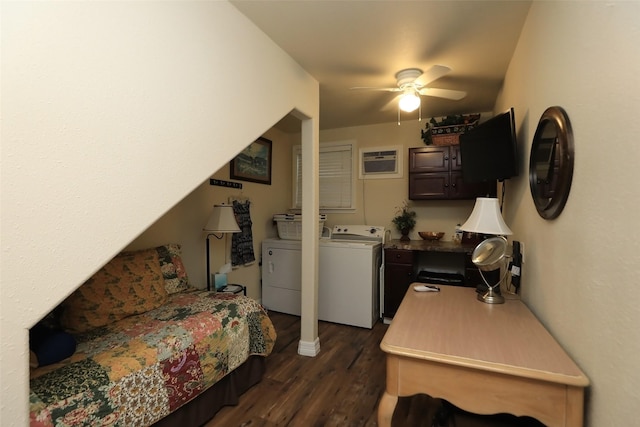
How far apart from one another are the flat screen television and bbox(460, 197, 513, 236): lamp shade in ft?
1.09

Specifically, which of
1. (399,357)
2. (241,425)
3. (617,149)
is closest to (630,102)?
(617,149)

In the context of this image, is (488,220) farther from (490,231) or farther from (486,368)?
(486,368)

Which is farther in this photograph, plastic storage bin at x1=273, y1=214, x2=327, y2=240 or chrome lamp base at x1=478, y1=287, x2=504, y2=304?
plastic storage bin at x1=273, y1=214, x2=327, y2=240

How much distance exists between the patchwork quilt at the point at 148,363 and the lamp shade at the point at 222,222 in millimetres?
669

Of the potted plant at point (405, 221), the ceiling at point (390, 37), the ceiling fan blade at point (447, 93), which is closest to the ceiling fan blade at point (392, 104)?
the ceiling at point (390, 37)

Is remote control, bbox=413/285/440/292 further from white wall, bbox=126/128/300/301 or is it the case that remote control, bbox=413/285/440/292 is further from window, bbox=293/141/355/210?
window, bbox=293/141/355/210

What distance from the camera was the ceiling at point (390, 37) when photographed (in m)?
1.68

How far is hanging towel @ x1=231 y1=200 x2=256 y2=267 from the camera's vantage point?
3375mm

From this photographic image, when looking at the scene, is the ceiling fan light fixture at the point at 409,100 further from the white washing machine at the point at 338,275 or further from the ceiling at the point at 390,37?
the white washing machine at the point at 338,275

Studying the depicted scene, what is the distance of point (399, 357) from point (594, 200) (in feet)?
2.60

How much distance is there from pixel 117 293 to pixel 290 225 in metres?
2.10

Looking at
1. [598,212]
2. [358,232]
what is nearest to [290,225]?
[358,232]

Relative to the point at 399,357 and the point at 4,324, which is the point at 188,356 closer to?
the point at 4,324

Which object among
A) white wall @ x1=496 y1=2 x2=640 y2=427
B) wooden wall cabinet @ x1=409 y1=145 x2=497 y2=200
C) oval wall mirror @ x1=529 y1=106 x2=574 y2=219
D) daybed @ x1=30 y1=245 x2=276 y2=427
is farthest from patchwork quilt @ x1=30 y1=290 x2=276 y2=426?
wooden wall cabinet @ x1=409 y1=145 x2=497 y2=200
